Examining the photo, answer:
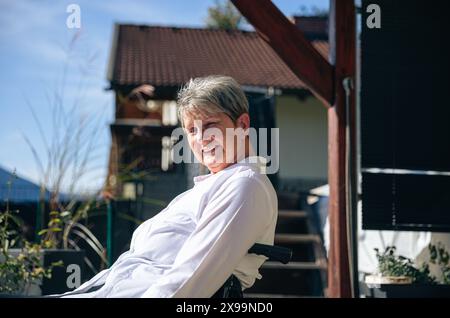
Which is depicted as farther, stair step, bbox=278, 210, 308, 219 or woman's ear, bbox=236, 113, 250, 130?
stair step, bbox=278, 210, 308, 219

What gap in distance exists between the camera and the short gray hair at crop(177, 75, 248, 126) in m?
1.80

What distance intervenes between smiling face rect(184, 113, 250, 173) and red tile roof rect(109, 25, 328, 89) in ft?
27.4

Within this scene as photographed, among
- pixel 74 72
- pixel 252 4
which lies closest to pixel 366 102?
pixel 252 4

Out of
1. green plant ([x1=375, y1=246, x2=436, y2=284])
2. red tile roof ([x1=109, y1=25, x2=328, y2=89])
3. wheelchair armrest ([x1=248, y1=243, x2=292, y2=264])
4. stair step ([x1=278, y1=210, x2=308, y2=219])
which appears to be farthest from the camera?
red tile roof ([x1=109, y1=25, x2=328, y2=89])

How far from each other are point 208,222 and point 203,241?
5 cm

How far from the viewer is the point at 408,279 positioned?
14.2ft

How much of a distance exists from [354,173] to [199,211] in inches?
113

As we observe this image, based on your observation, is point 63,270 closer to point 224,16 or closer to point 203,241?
point 203,241

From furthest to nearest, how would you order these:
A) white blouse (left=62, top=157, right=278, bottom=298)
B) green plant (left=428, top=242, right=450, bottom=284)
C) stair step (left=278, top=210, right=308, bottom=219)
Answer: stair step (left=278, top=210, right=308, bottom=219), green plant (left=428, top=242, right=450, bottom=284), white blouse (left=62, top=157, right=278, bottom=298)

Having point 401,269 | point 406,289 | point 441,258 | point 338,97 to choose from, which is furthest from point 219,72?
point 406,289

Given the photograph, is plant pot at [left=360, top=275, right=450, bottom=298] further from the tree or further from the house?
the tree

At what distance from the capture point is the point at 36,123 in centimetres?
452

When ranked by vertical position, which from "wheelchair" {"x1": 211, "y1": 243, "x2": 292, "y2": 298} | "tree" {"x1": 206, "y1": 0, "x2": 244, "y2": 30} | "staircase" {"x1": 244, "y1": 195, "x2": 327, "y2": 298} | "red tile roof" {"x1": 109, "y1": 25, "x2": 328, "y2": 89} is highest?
"tree" {"x1": 206, "y1": 0, "x2": 244, "y2": 30}

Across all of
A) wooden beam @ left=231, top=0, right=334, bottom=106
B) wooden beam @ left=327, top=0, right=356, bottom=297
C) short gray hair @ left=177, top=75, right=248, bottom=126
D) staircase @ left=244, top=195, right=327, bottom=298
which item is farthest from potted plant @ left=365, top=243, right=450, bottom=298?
short gray hair @ left=177, top=75, right=248, bottom=126
